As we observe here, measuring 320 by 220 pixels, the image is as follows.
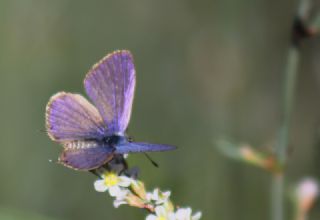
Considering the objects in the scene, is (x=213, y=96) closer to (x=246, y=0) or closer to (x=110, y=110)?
(x=246, y=0)

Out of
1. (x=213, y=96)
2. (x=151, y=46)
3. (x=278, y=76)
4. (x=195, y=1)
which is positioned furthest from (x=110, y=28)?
(x=278, y=76)

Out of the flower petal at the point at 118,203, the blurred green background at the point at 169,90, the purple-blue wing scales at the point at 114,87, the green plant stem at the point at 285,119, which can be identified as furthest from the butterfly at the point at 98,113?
the blurred green background at the point at 169,90

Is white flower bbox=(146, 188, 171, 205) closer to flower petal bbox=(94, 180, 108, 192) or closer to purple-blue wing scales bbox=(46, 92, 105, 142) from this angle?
flower petal bbox=(94, 180, 108, 192)

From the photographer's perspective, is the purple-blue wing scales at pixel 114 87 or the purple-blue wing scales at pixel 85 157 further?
the purple-blue wing scales at pixel 114 87

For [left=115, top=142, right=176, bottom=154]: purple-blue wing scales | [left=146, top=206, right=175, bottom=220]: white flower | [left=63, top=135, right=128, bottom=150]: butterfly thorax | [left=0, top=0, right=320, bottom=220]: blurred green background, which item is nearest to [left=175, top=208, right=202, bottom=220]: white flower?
[left=146, top=206, right=175, bottom=220]: white flower

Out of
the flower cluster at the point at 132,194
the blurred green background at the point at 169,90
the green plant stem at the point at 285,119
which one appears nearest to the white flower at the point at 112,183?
the flower cluster at the point at 132,194

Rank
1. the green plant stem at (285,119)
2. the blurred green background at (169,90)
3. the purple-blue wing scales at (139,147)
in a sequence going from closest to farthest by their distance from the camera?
A: the purple-blue wing scales at (139,147) → the green plant stem at (285,119) → the blurred green background at (169,90)

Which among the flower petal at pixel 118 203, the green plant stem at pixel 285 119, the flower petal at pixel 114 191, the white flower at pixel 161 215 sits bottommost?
the white flower at pixel 161 215

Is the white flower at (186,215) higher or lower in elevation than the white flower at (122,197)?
lower

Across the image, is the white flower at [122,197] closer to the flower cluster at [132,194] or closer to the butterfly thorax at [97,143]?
the flower cluster at [132,194]

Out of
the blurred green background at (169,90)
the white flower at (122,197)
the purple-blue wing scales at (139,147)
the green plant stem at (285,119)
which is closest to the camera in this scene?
the purple-blue wing scales at (139,147)
